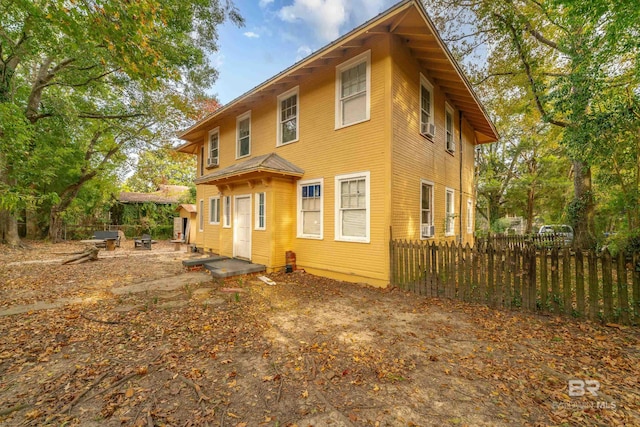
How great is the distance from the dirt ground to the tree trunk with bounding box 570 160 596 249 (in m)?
8.92

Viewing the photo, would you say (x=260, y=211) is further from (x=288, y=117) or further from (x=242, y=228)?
(x=288, y=117)

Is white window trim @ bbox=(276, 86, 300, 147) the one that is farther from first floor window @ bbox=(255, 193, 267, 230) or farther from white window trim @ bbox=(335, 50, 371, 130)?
first floor window @ bbox=(255, 193, 267, 230)

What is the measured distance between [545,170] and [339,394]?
82.8ft

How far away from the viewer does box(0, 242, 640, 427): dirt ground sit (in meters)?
2.46

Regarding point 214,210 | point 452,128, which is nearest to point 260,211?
point 214,210

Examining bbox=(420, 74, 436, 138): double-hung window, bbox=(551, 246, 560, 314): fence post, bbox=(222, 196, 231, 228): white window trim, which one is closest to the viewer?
bbox=(551, 246, 560, 314): fence post

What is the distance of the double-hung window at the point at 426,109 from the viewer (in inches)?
333

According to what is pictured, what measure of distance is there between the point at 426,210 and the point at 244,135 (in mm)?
8138

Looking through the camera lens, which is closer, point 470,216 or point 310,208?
point 310,208

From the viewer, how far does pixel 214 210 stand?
1279cm

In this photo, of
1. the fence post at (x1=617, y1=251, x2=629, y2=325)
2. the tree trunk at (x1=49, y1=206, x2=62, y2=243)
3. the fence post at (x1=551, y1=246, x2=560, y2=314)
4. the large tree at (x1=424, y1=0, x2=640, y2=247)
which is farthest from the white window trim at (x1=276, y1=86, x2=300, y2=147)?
the tree trunk at (x1=49, y1=206, x2=62, y2=243)

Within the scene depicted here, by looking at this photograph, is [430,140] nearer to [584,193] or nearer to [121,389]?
[584,193]

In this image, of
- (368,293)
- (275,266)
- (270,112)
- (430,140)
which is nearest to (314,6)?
(270,112)

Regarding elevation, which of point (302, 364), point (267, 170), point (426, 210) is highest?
point (267, 170)
